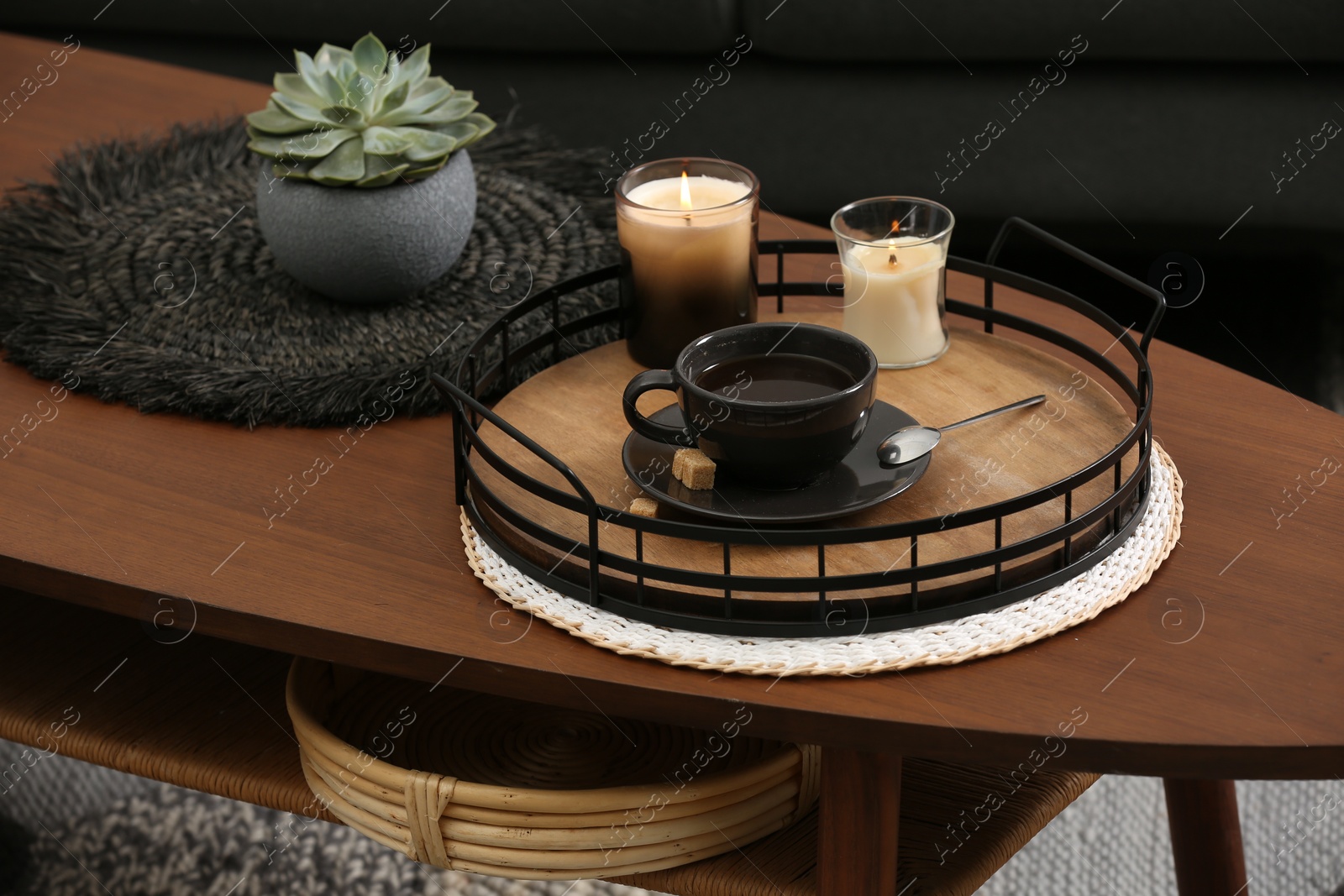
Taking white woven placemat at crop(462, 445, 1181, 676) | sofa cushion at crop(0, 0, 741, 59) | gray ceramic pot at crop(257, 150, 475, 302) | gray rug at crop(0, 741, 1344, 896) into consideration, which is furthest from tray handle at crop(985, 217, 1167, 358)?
sofa cushion at crop(0, 0, 741, 59)

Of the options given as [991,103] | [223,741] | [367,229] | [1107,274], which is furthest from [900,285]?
[991,103]

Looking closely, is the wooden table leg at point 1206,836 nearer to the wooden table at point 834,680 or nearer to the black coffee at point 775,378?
the wooden table at point 834,680

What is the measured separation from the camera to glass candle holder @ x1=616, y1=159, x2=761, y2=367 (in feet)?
2.93

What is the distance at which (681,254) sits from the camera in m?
0.89

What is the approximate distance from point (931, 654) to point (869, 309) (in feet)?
0.97

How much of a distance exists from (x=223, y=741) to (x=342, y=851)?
36cm

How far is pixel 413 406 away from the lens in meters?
0.93

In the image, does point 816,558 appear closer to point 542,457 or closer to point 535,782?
point 542,457

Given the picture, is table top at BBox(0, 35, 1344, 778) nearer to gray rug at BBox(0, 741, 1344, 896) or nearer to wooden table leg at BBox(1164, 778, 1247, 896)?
wooden table leg at BBox(1164, 778, 1247, 896)

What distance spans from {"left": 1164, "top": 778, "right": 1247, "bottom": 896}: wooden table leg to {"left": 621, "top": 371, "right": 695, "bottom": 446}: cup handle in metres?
0.46

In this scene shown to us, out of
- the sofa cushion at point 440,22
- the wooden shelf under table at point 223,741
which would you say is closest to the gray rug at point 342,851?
the wooden shelf under table at point 223,741

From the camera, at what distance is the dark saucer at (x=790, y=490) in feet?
2.35

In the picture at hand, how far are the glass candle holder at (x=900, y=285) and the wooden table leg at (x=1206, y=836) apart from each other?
1.17 ft

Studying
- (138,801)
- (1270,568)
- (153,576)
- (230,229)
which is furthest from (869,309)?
(138,801)
